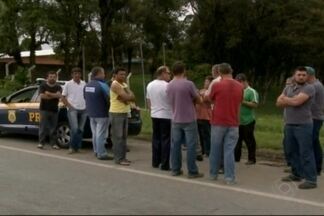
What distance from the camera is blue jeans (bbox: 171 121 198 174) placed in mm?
9430

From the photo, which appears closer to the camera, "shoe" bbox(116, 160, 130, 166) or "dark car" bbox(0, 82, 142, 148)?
"shoe" bbox(116, 160, 130, 166)

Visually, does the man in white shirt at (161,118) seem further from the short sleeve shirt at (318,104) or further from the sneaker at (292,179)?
the short sleeve shirt at (318,104)

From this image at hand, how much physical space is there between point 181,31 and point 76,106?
3658cm

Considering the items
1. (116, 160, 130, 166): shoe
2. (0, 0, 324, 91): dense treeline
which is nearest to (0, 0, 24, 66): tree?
(0, 0, 324, 91): dense treeline

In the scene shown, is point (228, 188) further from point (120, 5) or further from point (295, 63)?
point (295, 63)

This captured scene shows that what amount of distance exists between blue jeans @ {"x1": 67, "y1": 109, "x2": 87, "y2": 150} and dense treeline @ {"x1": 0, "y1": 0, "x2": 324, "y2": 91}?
77.1 feet

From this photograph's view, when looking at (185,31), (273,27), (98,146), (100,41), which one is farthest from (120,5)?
(98,146)

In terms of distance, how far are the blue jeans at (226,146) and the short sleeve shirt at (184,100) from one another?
558 mm

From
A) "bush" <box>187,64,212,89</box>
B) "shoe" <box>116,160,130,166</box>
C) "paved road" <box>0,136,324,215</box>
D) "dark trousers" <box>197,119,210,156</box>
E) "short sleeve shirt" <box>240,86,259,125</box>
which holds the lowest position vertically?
"paved road" <box>0,136,324,215</box>

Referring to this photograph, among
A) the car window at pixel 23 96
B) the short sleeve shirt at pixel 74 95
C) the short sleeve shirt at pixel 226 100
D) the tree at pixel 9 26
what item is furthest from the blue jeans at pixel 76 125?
the tree at pixel 9 26

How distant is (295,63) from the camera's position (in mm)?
49656

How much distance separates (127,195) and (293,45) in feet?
128

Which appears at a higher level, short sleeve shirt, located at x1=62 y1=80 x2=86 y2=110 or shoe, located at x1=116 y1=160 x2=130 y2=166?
short sleeve shirt, located at x1=62 y1=80 x2=86 y2=110

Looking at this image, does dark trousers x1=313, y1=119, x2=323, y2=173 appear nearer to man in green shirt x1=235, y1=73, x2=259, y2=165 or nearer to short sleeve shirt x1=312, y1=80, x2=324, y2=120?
short sleeve shirt x1=312, y1=80, x2=324, y2=120
